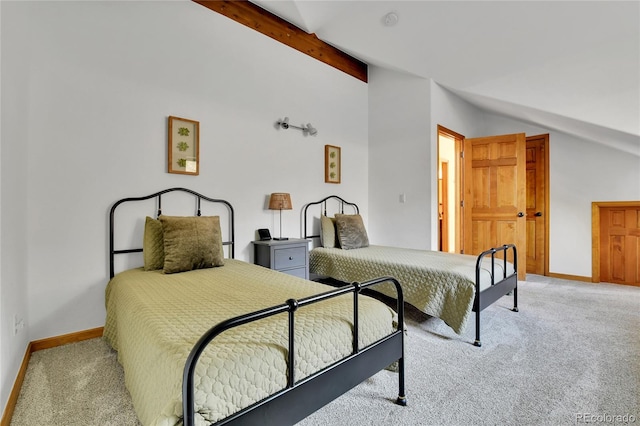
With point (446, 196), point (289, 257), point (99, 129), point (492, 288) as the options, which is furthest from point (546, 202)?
point (99, 129)

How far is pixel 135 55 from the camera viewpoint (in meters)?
2.63

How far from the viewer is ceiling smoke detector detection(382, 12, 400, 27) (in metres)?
3.26

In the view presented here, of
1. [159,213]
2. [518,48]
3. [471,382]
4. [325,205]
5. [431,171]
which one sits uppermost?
[518,48]

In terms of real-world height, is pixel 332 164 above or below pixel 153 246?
above

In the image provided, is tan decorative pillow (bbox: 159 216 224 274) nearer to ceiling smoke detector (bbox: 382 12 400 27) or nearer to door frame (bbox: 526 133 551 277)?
ceiling smoke detector (bbox: 382 12 400 27)

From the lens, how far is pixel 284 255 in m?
3.16

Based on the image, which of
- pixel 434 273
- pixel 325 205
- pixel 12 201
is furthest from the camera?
pixel 325 205

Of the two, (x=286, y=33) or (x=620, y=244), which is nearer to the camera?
(x=286, y=33)

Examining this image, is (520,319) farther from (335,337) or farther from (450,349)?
(335,337)

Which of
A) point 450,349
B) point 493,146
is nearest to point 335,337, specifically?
point 450,349

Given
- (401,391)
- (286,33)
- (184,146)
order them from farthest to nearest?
(286,33) → (184,146) → (401,391)

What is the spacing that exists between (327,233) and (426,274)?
4.91 ft

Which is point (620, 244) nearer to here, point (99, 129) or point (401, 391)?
point (401, 391)

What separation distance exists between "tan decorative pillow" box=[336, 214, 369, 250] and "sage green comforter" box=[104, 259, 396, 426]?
1749 millimetres
